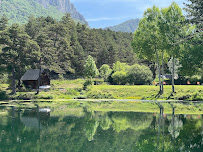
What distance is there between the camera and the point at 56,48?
2598 inches

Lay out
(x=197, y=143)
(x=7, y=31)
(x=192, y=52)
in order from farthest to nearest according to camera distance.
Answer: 1. (x=7, y=31)
2. (x=192, y=52)
3. (x=197, y=143)

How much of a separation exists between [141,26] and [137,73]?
15.8m

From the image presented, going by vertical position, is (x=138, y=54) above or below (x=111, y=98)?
above

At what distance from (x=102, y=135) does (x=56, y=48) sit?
5065 centimetres

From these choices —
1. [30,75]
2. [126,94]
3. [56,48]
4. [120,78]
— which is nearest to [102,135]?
[126,94]

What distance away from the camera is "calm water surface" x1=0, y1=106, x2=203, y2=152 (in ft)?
49.0

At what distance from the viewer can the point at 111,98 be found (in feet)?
156

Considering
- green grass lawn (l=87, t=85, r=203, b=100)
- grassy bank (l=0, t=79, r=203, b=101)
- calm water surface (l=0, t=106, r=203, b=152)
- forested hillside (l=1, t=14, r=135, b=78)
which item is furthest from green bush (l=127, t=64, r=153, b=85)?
calm water surface (l=0, t=106, r=203, b=152)

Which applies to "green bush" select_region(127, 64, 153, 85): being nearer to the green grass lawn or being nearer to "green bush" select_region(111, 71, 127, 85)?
"green bush" select_region(111, 71, 127, 85)

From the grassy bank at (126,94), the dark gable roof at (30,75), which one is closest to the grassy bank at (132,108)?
the grassy bank at (126,94)

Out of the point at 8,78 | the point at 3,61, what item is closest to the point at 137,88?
the point at 3,61

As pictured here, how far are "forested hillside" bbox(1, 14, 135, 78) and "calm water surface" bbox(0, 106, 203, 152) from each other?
96.9 ft

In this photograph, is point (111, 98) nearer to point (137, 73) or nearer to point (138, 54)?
point (138, 54)

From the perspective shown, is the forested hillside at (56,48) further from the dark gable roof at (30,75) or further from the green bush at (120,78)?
the green bush at (120,78)
